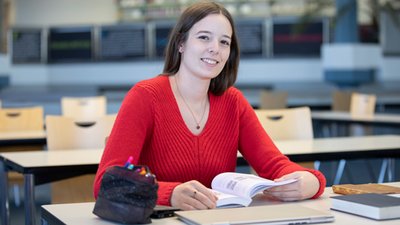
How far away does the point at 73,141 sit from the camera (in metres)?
4.00

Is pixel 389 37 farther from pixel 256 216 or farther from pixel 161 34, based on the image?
pixel 256 216

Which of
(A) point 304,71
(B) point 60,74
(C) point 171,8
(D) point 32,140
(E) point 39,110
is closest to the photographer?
(D) point 32,140

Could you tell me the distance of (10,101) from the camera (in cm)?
1030

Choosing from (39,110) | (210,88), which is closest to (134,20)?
(39,110)

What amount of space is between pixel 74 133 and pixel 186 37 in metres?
1.62

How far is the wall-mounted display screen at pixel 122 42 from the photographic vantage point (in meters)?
10.5

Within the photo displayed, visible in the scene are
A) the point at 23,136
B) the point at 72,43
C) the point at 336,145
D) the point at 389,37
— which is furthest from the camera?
the point at 389,37

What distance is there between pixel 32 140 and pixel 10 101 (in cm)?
611

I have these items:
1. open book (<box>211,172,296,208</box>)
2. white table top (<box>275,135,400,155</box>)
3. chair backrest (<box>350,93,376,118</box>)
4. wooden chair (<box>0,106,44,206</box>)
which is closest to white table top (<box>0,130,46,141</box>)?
wooden chair (<box>0,106,44,206</box>)

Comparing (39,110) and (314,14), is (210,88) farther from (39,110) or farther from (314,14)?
(314,14)

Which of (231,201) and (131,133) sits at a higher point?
(131,133)

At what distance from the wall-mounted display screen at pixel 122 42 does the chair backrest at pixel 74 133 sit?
652 cm

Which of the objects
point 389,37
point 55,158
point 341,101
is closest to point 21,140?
point 55,158

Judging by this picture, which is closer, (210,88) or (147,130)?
(147,130)
